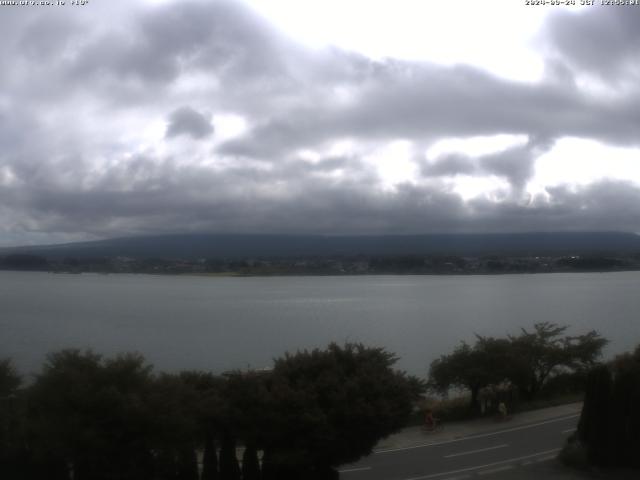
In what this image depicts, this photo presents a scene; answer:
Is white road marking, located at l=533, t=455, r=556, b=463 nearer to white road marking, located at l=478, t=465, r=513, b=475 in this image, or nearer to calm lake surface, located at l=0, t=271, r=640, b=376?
white road marking, located at l=478, t=465, r=513, b=475

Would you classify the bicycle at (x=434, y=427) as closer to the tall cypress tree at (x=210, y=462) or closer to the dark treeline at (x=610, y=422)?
the dark treeline at (x=610, y=422)

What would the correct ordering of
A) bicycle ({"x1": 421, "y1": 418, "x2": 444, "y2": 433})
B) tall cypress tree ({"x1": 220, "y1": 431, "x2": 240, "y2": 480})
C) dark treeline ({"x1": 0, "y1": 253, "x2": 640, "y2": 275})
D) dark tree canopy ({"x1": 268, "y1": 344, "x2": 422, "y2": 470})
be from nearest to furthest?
dark tree canopy ({"x1": 268, "y1": 344, "x2": 422, "y2": 470}), tall cypress tree ({"x1": 220, "y1": 431, "x2": 240, "y2": 480}), bicycle ({"x1": 421, "y1": 418, "x2": 444, "y2": 433}), dark treeline ({"x1": 0, "y1": 253, "x2": 640, "y2": 275})

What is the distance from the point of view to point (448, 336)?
52.5 m

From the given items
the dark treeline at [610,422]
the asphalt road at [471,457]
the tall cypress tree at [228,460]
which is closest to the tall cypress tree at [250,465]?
the tall cypress tree at [228,460]

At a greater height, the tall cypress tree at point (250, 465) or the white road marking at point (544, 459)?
the tall cypress tree at point (250, 465)

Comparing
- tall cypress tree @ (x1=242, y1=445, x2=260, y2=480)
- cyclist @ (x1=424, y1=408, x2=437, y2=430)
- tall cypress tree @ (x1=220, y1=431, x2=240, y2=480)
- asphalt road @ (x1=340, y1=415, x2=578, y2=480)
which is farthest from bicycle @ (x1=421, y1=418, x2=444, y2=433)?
tall cypress tree @ (x1=220, y1=431, x2=240, y2=480)

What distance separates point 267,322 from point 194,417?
48723 millimetres

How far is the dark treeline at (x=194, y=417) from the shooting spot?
13047mm

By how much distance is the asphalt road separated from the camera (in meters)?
17.7

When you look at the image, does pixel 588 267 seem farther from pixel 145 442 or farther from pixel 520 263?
pixel 145 442

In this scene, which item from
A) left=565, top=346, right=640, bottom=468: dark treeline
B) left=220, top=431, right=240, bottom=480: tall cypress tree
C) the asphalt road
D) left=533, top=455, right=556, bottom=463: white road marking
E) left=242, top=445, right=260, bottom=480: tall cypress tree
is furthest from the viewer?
left=533, top=455, right=556, bottom=463: white road marking

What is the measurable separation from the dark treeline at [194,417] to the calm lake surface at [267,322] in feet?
68.1

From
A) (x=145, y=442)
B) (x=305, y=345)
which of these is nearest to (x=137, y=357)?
(x=145, y=442)

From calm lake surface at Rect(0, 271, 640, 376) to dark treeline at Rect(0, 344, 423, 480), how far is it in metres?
20.8
